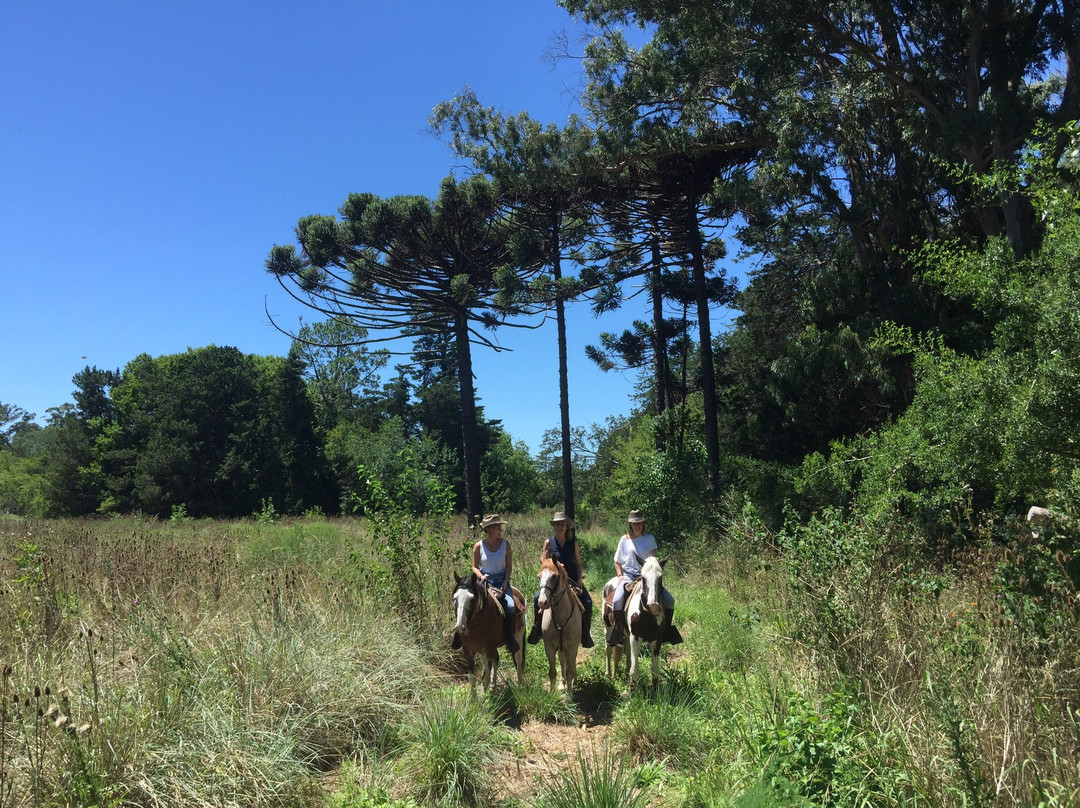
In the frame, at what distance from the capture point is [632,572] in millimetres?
7754

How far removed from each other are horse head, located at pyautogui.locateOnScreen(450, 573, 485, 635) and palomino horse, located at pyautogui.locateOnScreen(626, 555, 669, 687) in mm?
1601

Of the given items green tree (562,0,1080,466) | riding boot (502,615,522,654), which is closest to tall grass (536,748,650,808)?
riding boot (502,615,522,654)

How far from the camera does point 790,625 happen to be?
632 cm

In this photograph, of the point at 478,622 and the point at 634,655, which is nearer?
the point at 478,622

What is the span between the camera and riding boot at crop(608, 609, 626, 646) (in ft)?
24.6

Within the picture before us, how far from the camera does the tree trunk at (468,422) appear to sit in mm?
23084

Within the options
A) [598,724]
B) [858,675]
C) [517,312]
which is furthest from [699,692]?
[517,312]

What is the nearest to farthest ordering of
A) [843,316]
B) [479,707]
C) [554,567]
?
[479,707], [554,567], [843,316]

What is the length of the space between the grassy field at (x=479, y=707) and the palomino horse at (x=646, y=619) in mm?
329

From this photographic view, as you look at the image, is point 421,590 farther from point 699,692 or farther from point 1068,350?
point 1068,350

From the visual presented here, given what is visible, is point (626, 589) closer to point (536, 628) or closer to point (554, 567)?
point (554, 567)

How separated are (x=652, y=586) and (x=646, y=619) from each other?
45cm

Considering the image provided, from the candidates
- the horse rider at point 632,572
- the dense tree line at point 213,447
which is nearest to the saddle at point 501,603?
the horse rider at point 632,572

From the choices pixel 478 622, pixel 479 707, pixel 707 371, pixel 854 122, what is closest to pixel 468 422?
pixel 707 371
